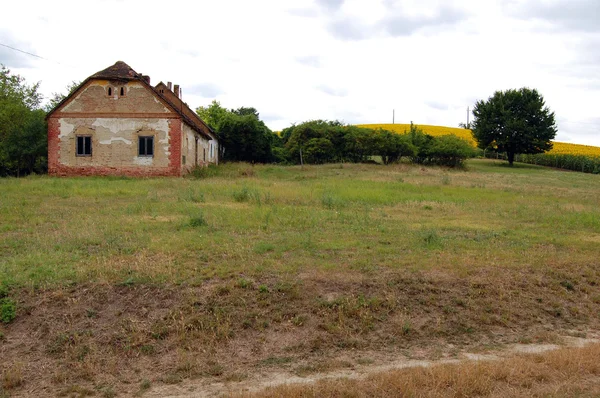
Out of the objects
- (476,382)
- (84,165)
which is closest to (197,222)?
(476,382)

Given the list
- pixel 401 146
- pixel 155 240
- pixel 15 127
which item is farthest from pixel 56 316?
pixel 401 146

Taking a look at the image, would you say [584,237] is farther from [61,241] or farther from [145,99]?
[145,99]

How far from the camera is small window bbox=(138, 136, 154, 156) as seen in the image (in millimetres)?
28672

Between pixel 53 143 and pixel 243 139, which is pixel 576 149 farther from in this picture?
pixel 53 143

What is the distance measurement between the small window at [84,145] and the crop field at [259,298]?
56.7 ft

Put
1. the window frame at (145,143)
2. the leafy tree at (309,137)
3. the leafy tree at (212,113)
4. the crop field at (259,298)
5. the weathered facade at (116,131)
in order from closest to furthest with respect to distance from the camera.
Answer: the crop field at (259,298)
the weathered facade at (116,131)
the window frame at (145,143)
the leafy tree at (309,137)
the leafy tree at (212,113)

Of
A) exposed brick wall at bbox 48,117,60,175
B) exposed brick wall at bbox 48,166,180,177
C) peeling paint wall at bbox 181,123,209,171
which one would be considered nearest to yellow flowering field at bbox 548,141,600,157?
peeling paint wall at bbox 181,123,209,171

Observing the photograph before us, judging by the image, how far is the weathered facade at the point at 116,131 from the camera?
28281 millimetres

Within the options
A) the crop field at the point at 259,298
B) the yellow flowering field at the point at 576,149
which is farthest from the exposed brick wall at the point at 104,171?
the yellow flowering field at the point at 576,149

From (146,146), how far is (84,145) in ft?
11.6

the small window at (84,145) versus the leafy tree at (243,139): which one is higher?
the leafy tree at (243,139)

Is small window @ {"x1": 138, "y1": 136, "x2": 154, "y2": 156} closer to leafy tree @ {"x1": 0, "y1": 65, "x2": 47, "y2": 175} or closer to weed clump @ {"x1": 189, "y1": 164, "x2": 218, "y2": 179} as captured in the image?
weed clump @ {"x1": 189, "y1": 164, "x2": 218, "y2": 179}

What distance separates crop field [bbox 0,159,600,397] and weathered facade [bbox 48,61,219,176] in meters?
16.6

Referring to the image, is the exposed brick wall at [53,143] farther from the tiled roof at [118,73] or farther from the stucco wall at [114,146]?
Result: the tiled roof at [118,73]
